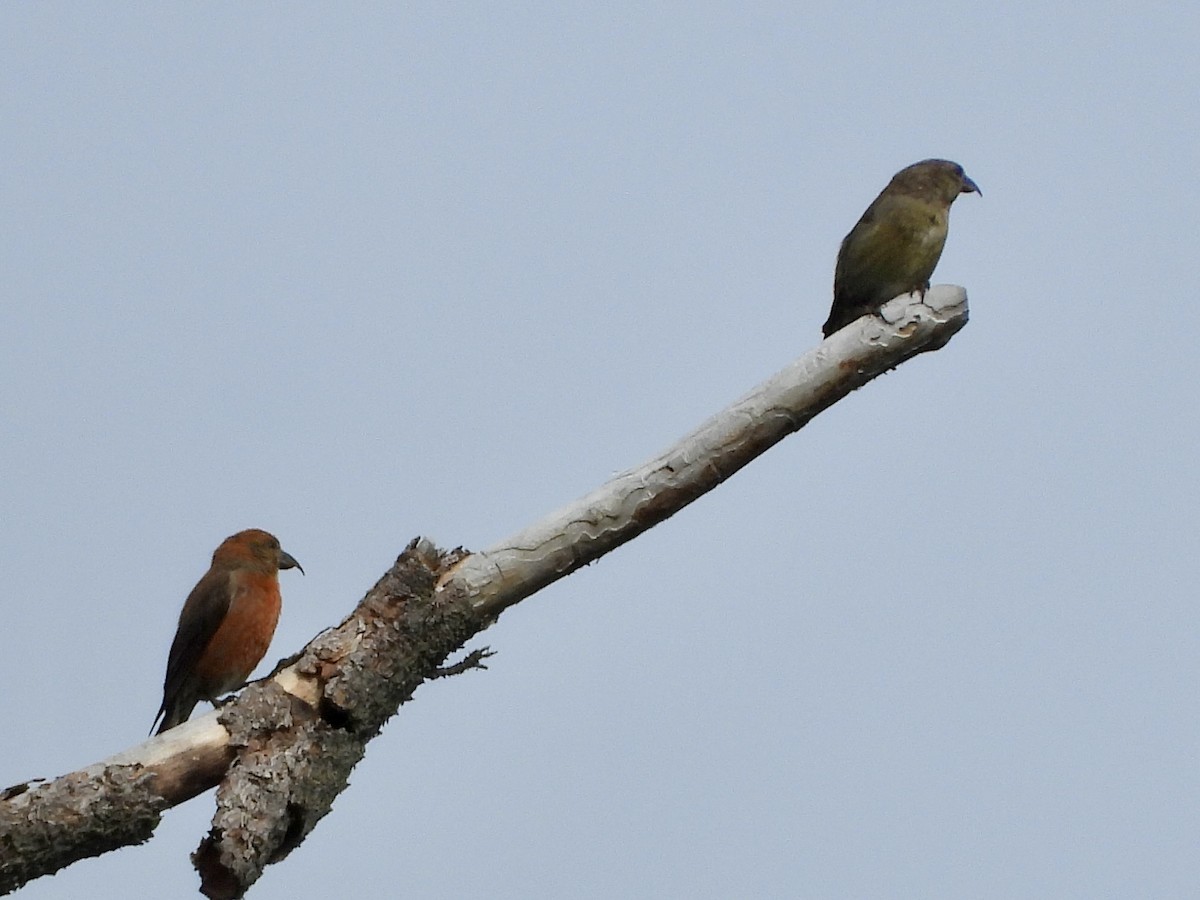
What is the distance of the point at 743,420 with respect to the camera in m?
5.31

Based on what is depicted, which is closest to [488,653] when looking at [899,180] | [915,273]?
[915,273]

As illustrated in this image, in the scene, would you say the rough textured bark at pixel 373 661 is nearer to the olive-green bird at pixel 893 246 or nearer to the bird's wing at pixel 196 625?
the olive-green bird at pixel 893 246

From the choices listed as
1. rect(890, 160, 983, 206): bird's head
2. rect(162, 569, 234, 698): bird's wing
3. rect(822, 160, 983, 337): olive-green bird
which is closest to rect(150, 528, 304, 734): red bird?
rect(162, 569, 234, 698): bird's wing

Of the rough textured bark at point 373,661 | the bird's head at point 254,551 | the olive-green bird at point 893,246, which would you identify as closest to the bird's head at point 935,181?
the olive-green bird at point 893,246

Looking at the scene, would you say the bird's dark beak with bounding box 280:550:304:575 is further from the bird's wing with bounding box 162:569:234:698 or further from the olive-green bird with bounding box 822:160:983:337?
the olive-green bird with bounding box 822:160:983:337

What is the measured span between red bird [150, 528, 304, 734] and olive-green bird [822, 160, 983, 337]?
3.15m

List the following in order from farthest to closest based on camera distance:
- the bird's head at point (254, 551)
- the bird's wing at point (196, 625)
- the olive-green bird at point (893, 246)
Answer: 1. the bird's head at point (254, 551)
2. the bird's wing at point (196, 625)
3. the olive-green bird at point (893, 246)

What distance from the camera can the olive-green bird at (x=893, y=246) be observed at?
7344 millimetres

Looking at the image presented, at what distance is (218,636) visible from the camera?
7.53 metres

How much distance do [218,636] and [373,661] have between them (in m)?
2.42

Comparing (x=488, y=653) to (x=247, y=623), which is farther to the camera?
(x=247, y=623)

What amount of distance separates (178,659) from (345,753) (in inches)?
94.4

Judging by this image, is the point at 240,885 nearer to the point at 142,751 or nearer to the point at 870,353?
the point at 142,751

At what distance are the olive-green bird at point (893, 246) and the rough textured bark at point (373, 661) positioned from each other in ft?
6.21
